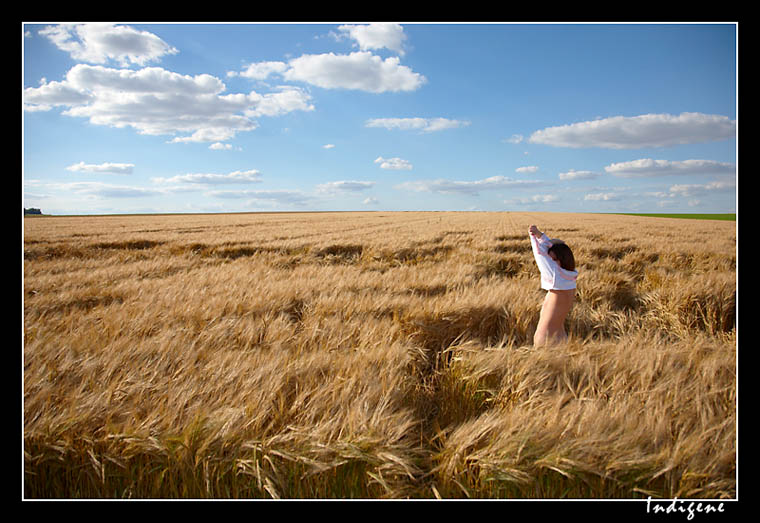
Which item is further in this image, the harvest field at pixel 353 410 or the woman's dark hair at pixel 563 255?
the woman's dark hair at pixel 563 255

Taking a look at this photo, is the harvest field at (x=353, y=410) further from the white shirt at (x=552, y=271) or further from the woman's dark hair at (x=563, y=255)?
the woman's dark hair at (x=563, y=255)

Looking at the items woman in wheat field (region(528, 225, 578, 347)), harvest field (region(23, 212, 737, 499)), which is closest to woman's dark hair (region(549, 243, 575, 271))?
woman in wheat field (region(528, 225, 578, 347))

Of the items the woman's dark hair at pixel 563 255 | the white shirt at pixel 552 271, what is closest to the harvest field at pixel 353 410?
the white shirt at pixel 552 271

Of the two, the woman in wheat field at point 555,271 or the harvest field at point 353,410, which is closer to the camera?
the harvest field at point 353,410

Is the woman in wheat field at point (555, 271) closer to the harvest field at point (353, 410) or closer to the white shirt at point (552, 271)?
the white shirt at point (552, 271)

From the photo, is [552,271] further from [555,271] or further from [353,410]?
[353,410]

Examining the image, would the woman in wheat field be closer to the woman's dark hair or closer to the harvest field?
the woman's dark hair

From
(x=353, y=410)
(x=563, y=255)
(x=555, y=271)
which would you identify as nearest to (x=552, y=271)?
(x=555, y=271)

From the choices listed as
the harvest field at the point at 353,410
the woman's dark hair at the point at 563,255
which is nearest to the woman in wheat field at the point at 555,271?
the woman's dark hair at the point at 563,255

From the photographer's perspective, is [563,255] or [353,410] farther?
[563,255]

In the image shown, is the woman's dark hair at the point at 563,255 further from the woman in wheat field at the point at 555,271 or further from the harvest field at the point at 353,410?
the harvest field at the point at 353,410

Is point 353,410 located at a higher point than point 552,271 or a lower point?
lower

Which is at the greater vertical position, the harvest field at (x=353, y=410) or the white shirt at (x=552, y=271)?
the white shirt at (x=552, y=271)

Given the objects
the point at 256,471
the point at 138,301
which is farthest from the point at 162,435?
the point at 138,301
